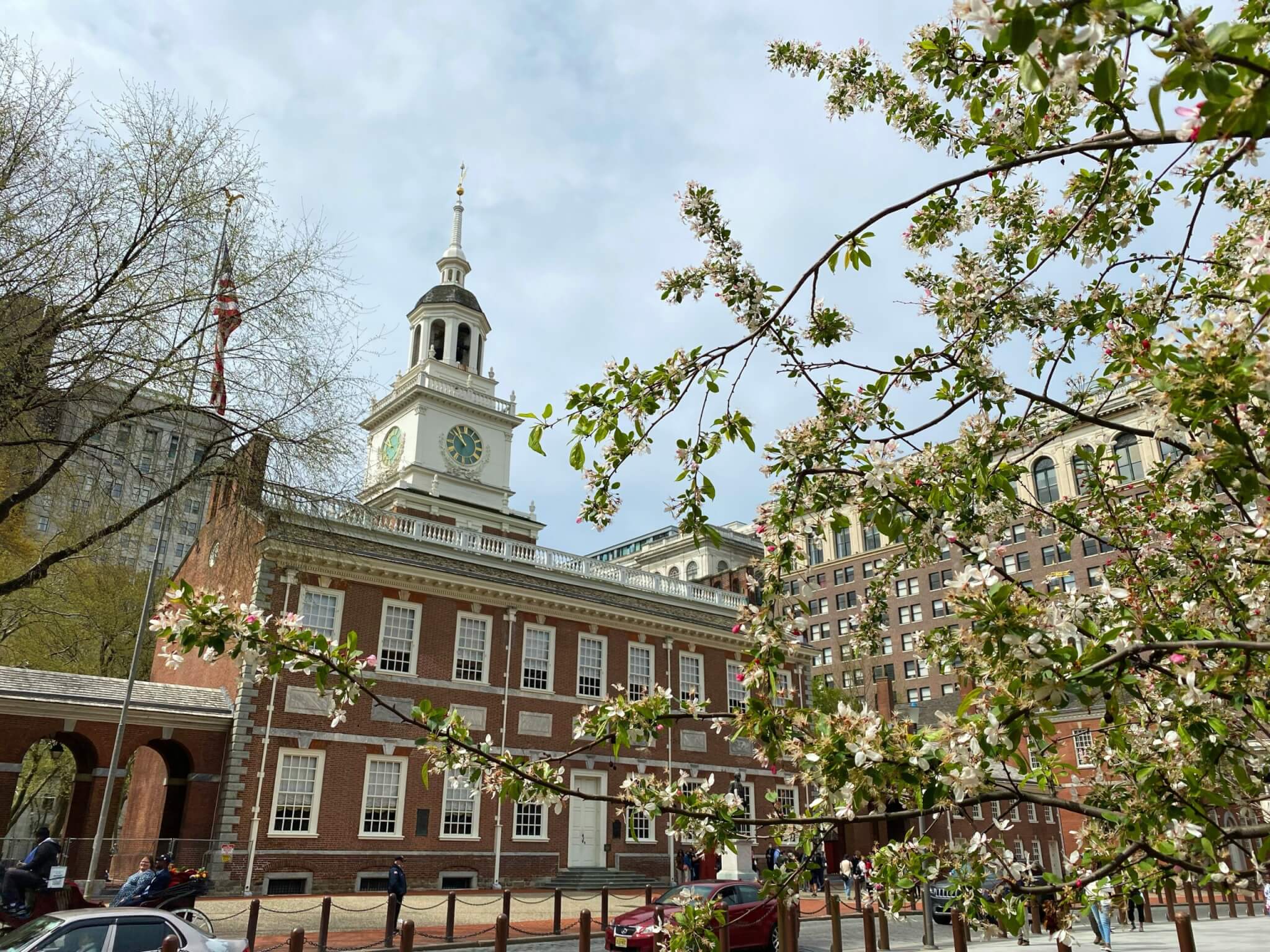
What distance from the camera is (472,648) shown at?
28984 millimetres

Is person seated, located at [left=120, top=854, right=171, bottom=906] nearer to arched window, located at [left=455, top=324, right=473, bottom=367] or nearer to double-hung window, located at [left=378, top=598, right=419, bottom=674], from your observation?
double-hung window, located at [left=378, top=598, right=419, bottom=674]

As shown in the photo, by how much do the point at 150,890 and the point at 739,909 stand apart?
433 inches

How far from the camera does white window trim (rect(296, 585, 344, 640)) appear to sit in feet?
84.8

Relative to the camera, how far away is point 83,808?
22641mm

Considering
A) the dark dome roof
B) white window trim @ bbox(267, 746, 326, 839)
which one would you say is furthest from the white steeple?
white window trim @ bbox(267, 746, 326, 839)

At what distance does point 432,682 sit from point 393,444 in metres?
19.4

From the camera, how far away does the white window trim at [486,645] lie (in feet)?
92.7

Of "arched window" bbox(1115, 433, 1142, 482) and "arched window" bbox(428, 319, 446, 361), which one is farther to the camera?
"arched window" bbox(1115, 433, 1142, 482)

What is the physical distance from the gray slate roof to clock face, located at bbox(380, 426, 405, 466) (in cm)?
1892

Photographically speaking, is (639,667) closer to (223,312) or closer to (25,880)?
(25,880)

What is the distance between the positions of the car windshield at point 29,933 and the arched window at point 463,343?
3808 cm

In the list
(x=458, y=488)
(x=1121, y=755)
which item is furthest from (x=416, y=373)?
(x=1121, y=755)

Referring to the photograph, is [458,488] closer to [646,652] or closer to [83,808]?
[646,652]

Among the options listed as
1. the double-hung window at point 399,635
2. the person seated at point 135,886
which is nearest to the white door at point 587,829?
the double-hung window at point 399,635
